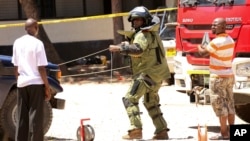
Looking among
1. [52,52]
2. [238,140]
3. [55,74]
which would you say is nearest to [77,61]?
[52,52]

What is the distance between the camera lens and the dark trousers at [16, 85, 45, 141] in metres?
7.39

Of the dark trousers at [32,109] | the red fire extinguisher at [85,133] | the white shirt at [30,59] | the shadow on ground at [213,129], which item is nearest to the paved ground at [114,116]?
the shadow on ground at [213,129]

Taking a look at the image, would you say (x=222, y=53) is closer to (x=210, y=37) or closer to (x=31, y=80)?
(x=210, y=37)

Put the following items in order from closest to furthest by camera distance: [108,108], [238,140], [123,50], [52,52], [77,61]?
[238,140] → [123,50] → [108,108] → [52,52] → [77,61]

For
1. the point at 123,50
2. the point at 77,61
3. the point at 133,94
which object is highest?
the point at 123,50

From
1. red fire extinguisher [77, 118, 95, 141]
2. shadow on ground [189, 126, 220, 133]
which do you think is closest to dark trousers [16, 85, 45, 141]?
red fire extinguisher [77, 118, 95, 141]

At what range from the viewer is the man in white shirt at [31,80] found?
7332mm

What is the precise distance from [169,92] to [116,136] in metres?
5.25

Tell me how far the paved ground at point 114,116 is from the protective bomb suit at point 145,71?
0.44m

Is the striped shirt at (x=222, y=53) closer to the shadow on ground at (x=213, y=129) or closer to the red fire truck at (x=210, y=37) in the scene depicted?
the red fire truck at (x=210, y=37)

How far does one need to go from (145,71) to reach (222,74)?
1027 mm

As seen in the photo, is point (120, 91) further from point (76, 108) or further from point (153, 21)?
point (153, 21)

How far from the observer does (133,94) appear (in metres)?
8.47

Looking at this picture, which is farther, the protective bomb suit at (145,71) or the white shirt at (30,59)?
the protective bomb suit at (145,71)
